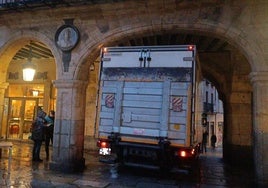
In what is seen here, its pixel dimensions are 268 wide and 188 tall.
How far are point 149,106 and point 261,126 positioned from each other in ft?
8.11

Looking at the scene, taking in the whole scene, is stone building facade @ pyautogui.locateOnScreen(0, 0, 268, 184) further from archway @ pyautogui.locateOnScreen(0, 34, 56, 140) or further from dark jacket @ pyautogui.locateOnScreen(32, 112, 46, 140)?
archway @ pyautogui.locateOnScreen(0, 34, 56, 140)

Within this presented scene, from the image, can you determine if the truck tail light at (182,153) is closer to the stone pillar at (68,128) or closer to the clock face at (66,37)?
the stone pillar at (68,128)

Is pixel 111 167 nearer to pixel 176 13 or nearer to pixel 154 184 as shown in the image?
pixel 154 184

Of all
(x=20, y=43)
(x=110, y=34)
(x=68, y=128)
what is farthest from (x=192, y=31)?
(x=20, y=43)

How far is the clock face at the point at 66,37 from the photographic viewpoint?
7701mm

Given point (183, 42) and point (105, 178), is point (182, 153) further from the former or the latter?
point (183, 42)

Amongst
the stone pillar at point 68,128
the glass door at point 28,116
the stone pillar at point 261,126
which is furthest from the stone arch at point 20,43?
the glass door at point 28,116

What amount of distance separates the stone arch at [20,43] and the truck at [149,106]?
1926 millimetres

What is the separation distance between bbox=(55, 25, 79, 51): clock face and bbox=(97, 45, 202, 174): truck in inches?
56.1

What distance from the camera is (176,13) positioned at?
702cm

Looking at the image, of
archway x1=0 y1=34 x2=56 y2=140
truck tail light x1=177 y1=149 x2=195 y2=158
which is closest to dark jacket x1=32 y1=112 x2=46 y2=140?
archway x1=0 y1=34 x2=56 y2=140

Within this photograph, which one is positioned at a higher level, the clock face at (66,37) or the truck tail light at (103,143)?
the clock face at (66,37)

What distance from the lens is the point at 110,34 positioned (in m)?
7.47

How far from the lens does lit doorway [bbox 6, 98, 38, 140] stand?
14.1 metres
